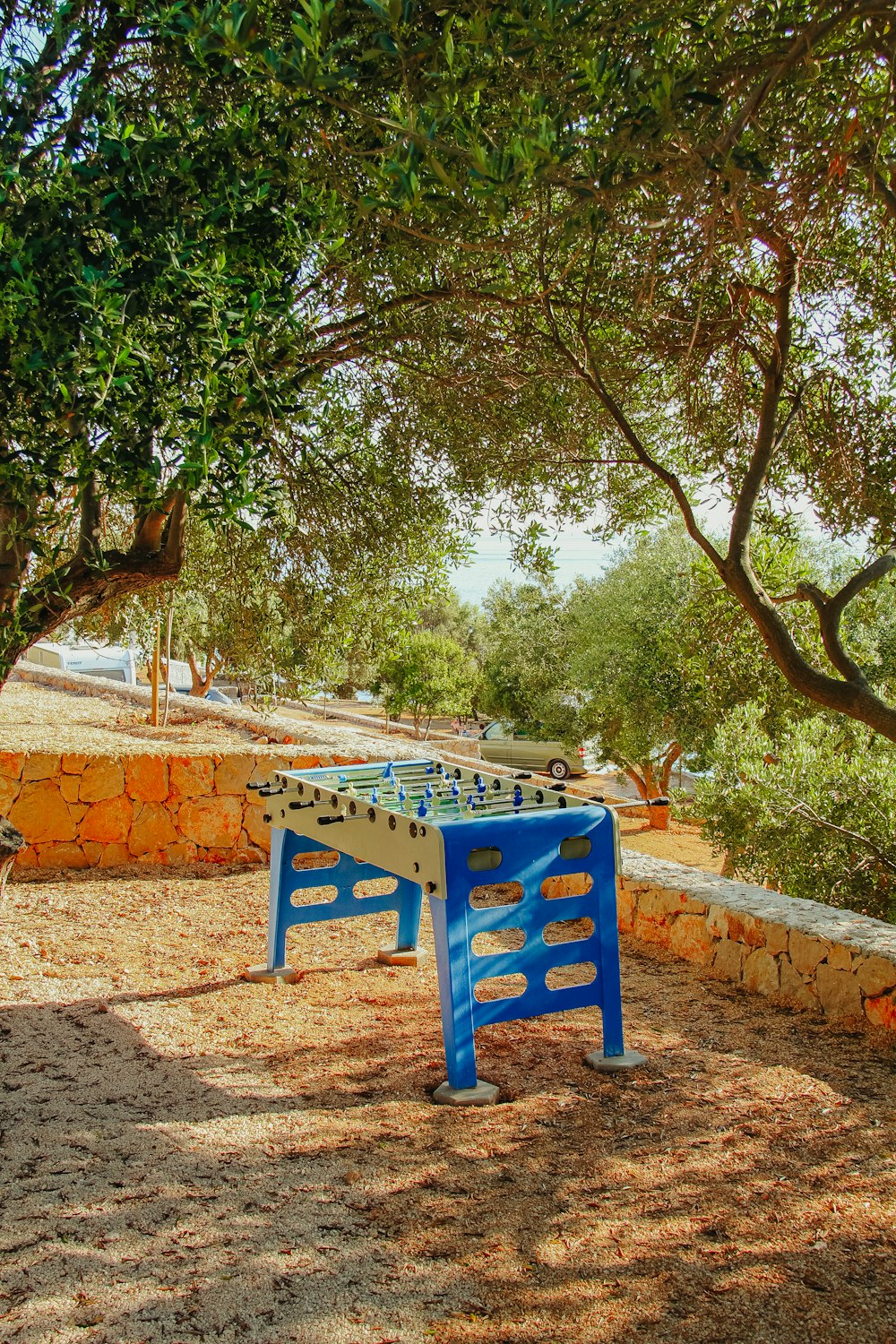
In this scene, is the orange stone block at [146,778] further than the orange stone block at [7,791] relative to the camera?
Yes

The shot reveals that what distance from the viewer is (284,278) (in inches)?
151

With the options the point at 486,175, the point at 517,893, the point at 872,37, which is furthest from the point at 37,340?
the point at 517,893

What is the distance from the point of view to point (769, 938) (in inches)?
200

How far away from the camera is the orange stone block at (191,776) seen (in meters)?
8.09

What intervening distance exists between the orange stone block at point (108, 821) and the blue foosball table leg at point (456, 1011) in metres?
4.57

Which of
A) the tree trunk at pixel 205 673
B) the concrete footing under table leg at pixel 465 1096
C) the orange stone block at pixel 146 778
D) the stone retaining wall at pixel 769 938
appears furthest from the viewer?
the tree trunk at pixel 205 673

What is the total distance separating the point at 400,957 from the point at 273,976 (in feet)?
2.46

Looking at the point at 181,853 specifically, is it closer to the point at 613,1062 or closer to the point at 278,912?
the point at 278,912

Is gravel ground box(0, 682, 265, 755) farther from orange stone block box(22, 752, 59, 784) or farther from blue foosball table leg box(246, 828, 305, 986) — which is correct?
blue foosball table leg box(246, 828, 305, 986)

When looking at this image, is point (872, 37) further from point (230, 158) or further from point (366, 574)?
point (366, 574)

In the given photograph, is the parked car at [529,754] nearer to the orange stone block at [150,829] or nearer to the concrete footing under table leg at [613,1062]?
the orange stone block at [150,829]

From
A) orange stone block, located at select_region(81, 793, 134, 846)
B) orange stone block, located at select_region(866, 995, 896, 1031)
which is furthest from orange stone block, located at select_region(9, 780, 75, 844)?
orange stone block, located at select_region(866, 995, 896, 1031)

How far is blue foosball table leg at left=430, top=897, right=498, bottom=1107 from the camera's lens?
13.2 feet

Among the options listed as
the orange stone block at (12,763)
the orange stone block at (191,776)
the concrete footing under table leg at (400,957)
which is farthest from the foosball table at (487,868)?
the orange stone block at (12,763)
